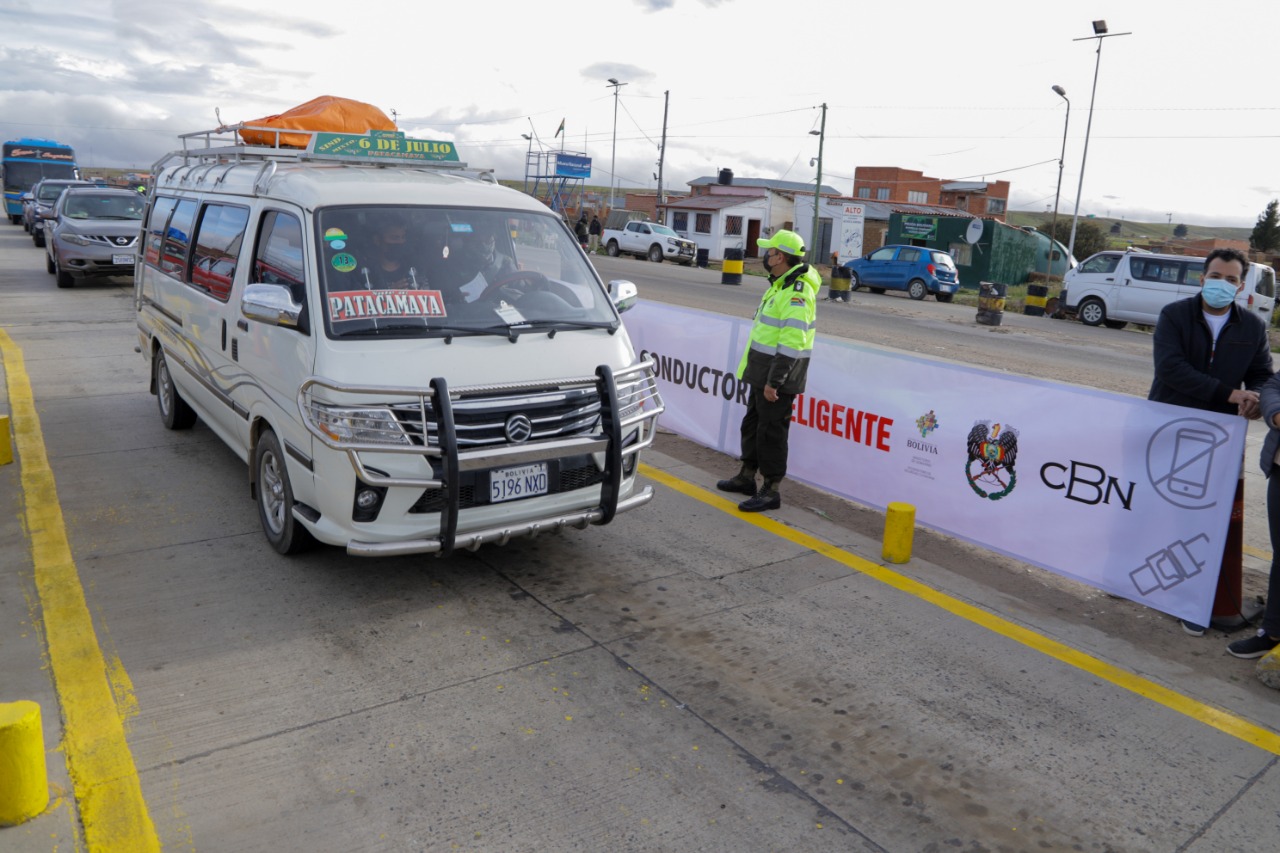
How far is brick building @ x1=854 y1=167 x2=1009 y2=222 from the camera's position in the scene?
70875 millimetres

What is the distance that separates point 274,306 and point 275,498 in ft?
3.91

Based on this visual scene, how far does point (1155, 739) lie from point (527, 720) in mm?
2617

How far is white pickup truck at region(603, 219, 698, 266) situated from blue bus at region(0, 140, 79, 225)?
21914mm

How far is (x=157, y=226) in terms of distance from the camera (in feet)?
25.5

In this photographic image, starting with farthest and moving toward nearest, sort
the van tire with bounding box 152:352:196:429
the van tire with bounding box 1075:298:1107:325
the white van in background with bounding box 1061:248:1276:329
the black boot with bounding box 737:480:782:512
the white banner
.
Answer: the van tire with bounding box 1075:298:1107:325, the white van in background with bounding box 1061:248:1276:329, the van tire with bounding box 152:352:196:429, the black boot with bounding box 737:480:782:512, the white banner

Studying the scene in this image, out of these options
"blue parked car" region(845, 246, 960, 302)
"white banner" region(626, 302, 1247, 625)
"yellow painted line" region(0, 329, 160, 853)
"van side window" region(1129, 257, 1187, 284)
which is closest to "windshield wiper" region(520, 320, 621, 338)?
"white banner" region(626, 302, 1247, 625)

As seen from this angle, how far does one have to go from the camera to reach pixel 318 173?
18.5 feet

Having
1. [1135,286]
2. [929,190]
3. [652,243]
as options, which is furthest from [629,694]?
[929,190]

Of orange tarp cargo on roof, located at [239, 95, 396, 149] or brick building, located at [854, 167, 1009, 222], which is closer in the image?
orange tarp cargo on roof, located at [239, 95, 396, 149]

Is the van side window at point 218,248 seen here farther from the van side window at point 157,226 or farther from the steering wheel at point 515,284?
the steering wheel at point 515,284

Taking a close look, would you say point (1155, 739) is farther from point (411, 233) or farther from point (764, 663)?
point (411, 233)

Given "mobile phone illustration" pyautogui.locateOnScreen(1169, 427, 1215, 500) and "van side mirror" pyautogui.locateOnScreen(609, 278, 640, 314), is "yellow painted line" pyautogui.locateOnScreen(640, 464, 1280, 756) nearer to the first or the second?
"mobile phone illustration" pyautogui.locateOnScreen(1169, 427, 1215, 500)

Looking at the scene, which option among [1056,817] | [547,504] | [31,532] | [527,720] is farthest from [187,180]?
[1056,817]

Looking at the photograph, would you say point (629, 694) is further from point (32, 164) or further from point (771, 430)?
point (32, 164)
